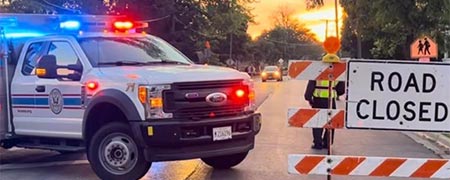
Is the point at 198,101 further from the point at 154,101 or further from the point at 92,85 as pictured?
the point at 92,85

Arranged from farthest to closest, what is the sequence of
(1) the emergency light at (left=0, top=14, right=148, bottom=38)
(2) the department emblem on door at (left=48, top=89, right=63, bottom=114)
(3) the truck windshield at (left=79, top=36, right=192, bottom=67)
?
1. (1) the emergency light at (left=0, top=14, right=148, bottom=38)
2. (2) the department emblem on door at (left=48, top=89, right=63, bottom=114)
3. (3) the truck windshield at (left=79, top=36, right=192, bottom=67)

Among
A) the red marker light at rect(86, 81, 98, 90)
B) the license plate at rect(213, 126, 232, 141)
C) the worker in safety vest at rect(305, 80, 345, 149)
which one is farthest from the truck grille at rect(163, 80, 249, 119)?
the worker in safety vest at rect(305, 80, 345, 149)

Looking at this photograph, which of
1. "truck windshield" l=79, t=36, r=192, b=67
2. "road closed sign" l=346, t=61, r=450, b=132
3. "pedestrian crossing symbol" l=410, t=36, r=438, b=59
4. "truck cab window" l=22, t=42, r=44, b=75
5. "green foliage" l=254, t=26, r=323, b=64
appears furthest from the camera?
"green foliage" l=254, t=26, r=323, b=64

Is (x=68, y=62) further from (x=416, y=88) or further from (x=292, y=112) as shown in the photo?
(x=416, y=88)

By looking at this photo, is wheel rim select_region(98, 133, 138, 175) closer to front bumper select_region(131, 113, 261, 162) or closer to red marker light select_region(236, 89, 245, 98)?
front bumper select_region(131, 113, 261, 162)

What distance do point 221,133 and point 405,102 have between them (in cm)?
286

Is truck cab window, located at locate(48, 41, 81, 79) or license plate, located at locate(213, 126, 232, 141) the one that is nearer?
license plate, located at locate(213, 126, 232, 141)

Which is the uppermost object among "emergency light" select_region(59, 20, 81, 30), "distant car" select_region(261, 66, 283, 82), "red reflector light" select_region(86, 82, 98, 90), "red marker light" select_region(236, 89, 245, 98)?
"emergency light" select_region(59, 20, 81, 30)

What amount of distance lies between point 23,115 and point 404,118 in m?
5.68

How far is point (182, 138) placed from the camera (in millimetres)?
7961

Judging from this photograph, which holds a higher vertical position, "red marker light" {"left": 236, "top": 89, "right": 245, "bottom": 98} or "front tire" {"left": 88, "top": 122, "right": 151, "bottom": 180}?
"red marker light" {"left": 236, "top": 89, "right": 245, "bottom": 98}

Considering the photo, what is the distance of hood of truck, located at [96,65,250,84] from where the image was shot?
26.4 feet

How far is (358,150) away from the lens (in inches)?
478

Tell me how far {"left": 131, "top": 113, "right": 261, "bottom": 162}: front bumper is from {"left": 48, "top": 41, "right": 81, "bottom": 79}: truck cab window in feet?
4.99
